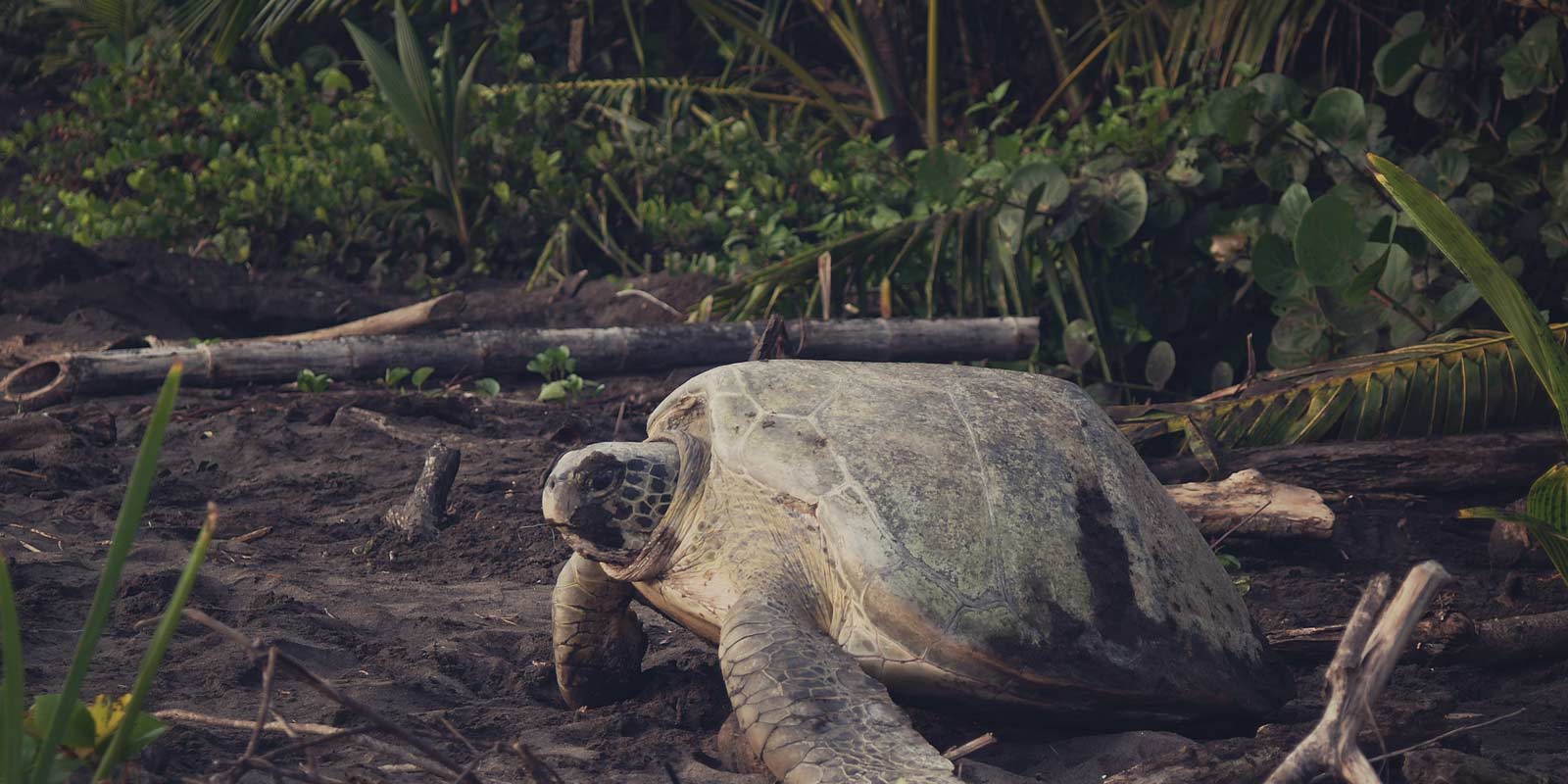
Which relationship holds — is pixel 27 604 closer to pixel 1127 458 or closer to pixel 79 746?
pixel 79 746

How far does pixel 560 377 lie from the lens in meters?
4.66

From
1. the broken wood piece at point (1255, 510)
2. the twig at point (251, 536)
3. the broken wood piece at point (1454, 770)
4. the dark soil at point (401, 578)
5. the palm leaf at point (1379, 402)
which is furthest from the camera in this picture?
the palm leaf at point (1379, 402)

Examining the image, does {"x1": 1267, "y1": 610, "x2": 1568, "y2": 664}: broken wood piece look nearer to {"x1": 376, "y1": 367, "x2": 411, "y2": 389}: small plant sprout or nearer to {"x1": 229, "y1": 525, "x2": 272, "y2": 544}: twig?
{"x1": 229, "y1": 525, "x2": 272, "y2": 544}: twig

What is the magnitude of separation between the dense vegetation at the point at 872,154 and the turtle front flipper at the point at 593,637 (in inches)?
93.4

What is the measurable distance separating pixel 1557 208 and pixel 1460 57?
801 mm

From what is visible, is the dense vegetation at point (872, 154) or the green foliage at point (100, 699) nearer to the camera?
the green foliage at point (100, 699)

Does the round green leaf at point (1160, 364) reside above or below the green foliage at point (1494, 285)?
below

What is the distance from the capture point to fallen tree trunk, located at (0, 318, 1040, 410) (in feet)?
13.7

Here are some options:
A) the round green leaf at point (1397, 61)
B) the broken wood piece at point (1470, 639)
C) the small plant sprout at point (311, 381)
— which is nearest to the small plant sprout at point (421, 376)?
the small plant sprout at point (311, 381)

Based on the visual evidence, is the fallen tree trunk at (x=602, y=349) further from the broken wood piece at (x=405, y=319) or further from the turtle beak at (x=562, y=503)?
the turtle beak at (x=562, y=503)

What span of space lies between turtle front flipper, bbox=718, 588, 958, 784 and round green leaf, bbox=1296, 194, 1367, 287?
2270mm

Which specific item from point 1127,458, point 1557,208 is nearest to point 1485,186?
point 1557,208

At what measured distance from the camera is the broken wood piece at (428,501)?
124 inches

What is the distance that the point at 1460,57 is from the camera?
177 inches
